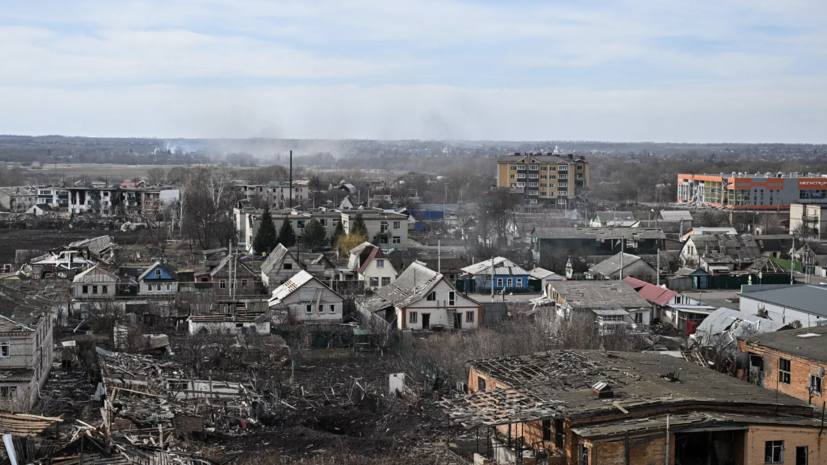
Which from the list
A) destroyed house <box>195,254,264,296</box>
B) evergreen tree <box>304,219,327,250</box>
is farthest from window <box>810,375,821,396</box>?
evergreen tree <box>304,219,327,250</box>

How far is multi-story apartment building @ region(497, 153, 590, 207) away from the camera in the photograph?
50.4m

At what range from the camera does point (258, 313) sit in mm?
18938

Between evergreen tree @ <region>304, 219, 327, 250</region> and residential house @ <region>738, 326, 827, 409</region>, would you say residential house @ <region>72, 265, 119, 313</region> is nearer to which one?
evergreen tree @ <region>304, 219, 327, 250</region>

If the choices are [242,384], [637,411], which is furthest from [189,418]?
[637,411]

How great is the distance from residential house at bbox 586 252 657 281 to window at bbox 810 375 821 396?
37.4ft

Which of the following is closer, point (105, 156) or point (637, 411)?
point (637, 411)

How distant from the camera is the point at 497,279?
2388cm

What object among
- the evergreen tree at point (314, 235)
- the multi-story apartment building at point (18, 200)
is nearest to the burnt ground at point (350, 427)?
the evergreen tree at point (314, 235)

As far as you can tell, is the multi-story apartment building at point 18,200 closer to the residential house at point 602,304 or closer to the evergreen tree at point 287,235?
the evergreen tree at point 287,235

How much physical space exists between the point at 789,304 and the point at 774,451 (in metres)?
7.30

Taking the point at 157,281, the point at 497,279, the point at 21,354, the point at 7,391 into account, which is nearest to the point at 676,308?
the point at 497,279

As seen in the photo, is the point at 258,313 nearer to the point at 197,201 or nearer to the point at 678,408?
the point at 678,408

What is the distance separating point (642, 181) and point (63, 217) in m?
34.6

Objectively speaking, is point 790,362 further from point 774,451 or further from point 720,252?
point 720,252
